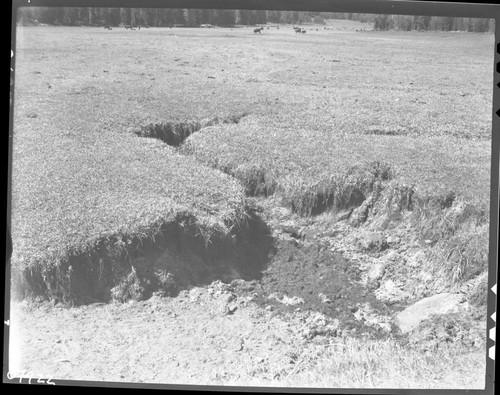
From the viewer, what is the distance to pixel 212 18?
492cm

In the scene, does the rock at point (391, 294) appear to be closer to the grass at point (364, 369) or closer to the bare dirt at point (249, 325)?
the bare dirt at point (249, 325)

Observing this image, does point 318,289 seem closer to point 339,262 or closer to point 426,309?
point 339,262

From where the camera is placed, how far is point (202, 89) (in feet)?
16.6

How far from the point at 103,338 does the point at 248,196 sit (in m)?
1.68

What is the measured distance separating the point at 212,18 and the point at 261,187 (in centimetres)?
149

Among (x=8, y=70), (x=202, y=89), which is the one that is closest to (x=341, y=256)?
(x=202, y=89)

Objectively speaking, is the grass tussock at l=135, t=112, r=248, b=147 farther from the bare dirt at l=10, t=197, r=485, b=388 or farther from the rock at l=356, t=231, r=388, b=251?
the rock at l=356, t=231, r=388, b=251

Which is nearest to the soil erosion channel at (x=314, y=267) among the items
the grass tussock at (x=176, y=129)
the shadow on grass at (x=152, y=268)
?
the shadow on grass at (x=152, y=268)

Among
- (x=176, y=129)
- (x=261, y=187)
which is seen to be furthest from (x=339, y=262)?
(x=176, y=129)

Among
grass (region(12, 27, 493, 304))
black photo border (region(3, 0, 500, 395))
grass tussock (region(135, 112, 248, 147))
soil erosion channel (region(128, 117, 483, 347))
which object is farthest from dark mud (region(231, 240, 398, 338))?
grass tussock (region(135, 112, 248, 147))

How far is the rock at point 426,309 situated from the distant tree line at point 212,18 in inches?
88.3

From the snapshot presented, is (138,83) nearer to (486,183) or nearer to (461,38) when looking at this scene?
(461,38)

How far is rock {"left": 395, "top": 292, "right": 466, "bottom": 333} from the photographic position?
4.79 m

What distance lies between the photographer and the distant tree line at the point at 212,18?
4.87 meters
